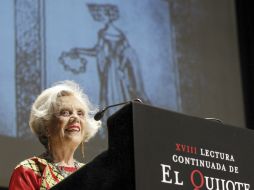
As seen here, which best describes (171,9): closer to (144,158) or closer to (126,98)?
(126,98)

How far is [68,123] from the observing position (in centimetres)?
274

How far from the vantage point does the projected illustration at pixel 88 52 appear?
4023mm

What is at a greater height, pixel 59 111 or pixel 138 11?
pixel 138 11

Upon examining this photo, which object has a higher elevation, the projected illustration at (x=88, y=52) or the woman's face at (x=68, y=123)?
the projected illustration at (x=88, y=52)

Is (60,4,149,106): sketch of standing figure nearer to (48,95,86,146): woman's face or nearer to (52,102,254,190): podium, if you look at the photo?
(48,95,86,146): woman's face

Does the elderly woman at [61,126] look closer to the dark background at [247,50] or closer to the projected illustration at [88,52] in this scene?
the projected illustration at [88,52]

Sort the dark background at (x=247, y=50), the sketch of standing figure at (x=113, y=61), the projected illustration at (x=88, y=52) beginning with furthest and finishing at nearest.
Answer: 1. the dark background at (x=247, y=50)
2. the sketch of standing figure at (x=113, y=61)
3. the projected illustration at (x=88, y=52)

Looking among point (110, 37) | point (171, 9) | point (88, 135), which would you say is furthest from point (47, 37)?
point (88, 135)

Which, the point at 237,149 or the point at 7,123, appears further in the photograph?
the point at 7,123

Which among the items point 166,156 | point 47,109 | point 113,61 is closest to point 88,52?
point 113,61

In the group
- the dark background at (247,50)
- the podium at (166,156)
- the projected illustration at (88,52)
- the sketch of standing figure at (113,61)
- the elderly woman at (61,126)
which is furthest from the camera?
the dark background at (247,50)

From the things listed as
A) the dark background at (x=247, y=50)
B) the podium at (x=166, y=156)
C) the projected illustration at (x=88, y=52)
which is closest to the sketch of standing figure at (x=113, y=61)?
the projected illustration at (x=88, y=52)

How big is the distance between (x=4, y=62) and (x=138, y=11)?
1.25 m

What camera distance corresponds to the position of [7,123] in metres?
3.90
